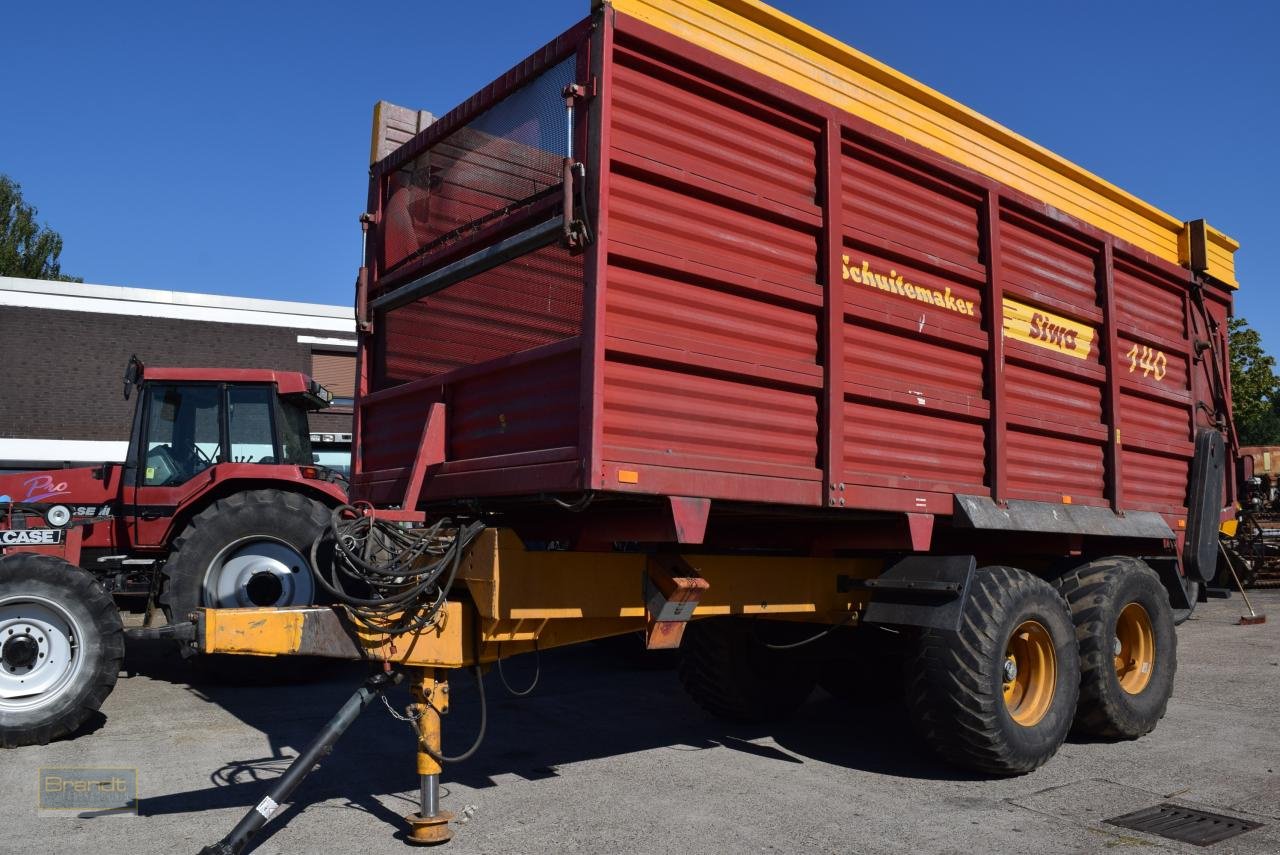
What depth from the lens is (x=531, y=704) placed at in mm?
7371

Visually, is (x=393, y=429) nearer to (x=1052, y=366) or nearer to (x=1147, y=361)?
(x=1052, y=366)

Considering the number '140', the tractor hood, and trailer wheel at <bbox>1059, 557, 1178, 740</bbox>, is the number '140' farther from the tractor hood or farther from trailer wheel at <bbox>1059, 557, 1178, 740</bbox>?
the tractor hood

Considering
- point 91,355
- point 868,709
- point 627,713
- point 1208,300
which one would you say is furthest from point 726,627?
point 91,355

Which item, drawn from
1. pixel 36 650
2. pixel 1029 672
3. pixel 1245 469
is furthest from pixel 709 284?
pixel 1245 469

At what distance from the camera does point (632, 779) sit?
5285 mm

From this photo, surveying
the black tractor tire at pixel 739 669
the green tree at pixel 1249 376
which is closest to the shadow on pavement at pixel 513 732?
the black tractor tire at pixel 739 669

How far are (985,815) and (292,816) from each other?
10.7 feet

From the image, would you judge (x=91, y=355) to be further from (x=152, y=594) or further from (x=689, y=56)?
(x=689, y=56)

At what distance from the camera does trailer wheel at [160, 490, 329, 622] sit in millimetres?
7855

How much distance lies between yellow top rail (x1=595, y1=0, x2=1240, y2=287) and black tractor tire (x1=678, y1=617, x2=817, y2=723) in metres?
3.21

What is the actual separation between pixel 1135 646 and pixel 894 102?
4063mm

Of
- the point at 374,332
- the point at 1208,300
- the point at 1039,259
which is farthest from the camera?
the point at 1208,300

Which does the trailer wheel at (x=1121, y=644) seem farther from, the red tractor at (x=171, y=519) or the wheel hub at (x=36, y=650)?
the wheel hub at (x=36, y=650)

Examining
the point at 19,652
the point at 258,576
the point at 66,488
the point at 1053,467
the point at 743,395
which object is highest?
the point at 743,395
